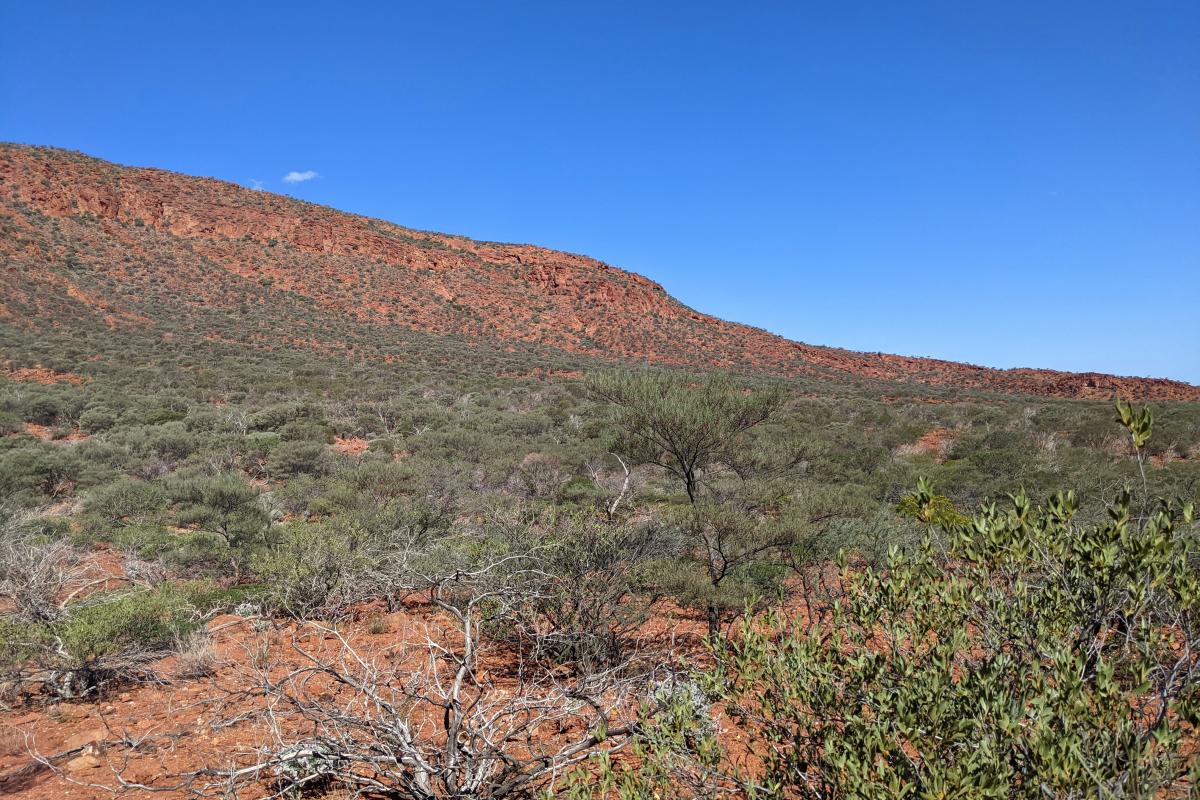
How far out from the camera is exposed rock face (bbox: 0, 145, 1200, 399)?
3556cm

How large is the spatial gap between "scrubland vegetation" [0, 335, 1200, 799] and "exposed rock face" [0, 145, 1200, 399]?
22.5 meters

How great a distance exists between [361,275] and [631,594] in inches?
1822

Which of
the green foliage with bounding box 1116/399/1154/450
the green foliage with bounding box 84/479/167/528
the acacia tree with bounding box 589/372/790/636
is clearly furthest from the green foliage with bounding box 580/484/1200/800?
the green foliage with bounding box 84/479/167/528

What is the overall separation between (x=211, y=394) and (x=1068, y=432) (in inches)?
1138

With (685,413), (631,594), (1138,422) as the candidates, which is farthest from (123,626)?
(1138,422)

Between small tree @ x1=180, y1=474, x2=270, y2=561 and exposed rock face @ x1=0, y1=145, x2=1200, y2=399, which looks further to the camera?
exposed rock face @ x1=0, y1=145, x2=1200, y2=399

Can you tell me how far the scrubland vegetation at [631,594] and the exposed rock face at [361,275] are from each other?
886 inches


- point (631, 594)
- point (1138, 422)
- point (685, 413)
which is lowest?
point (631, 594)

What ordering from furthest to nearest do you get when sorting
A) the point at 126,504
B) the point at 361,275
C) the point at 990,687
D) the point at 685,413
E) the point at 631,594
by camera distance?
the point at 361,275 < the point at 126,504 < the point at 685,413 < the point at 631,594 < the point at 990,687

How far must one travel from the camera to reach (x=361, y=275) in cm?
4594

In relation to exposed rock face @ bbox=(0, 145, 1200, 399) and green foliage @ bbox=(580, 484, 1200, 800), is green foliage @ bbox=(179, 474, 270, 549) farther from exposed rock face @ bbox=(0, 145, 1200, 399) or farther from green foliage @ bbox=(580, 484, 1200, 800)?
exposed rock face @ bbox=(0, 145, 1200, 399)

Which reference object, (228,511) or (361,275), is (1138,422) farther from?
(361,275)

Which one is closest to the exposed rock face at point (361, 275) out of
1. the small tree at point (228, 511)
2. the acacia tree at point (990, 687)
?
the small tree at point (228, 511)

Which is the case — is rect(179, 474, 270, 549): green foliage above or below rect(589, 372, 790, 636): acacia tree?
below
